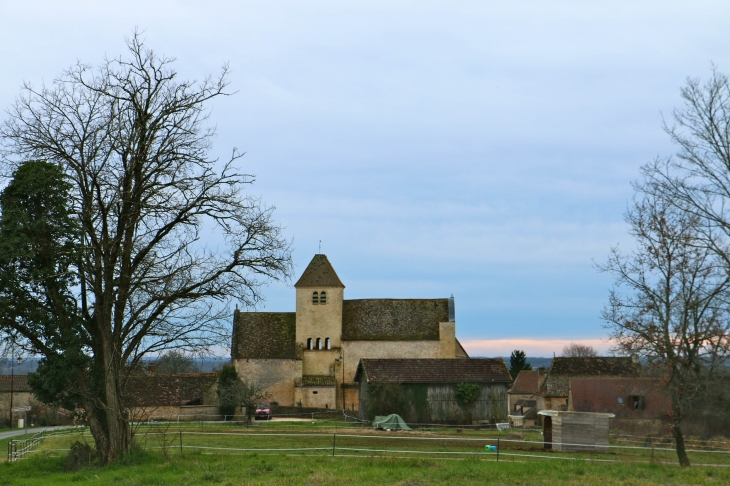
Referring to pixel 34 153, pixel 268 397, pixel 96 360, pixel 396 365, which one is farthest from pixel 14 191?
pixel 268 397

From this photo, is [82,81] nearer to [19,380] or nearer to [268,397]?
[268,397]

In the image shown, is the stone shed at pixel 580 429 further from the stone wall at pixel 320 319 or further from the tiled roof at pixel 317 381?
the stone wall at pixel 320 319

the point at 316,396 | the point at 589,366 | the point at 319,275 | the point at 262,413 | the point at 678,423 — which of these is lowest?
the point at 262,413

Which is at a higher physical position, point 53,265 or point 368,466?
point 53,265

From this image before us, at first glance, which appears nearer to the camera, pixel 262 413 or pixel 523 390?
pixel 262 413

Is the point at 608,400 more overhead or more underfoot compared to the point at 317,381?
more underfoot

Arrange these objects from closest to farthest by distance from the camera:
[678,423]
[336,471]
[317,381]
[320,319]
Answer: [336,471] → [678,423] → [317,381] → [320,319]

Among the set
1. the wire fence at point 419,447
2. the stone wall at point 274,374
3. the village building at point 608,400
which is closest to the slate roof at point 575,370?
the village building at point 608,400

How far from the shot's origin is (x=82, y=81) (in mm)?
19219

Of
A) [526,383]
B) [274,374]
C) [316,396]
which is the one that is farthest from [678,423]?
[526,383]

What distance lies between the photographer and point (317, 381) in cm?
6062

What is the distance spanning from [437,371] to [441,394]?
1.59 metres

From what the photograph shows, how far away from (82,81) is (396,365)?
33151 millimetres

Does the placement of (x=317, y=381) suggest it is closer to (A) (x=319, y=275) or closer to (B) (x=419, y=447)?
(A) (x=319, y=275)
